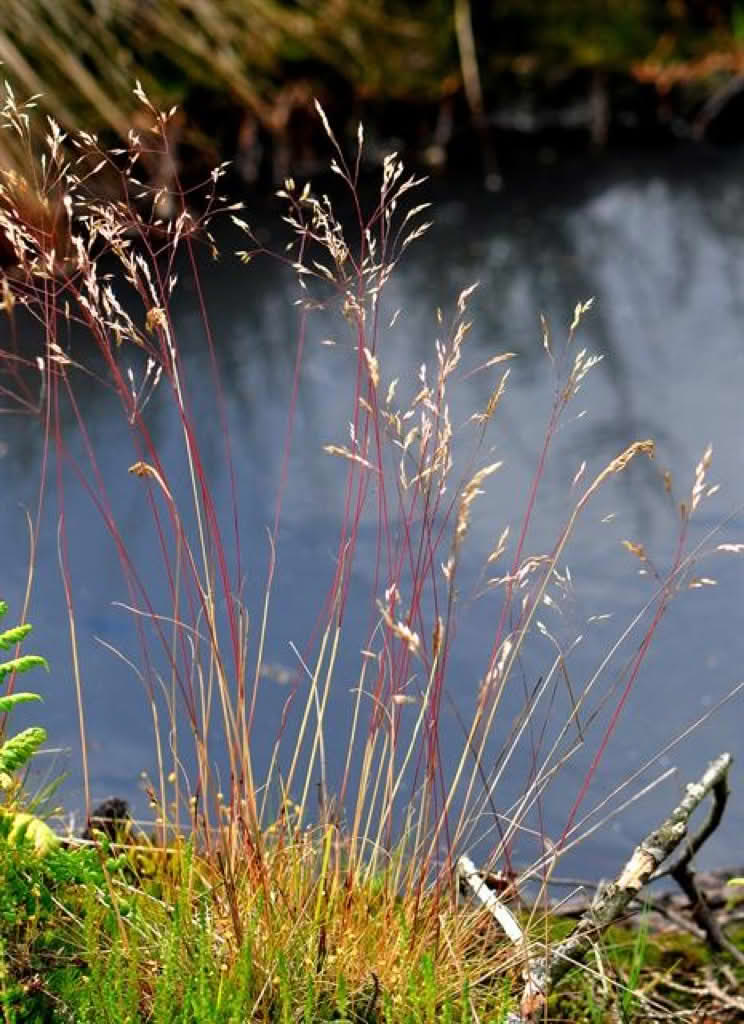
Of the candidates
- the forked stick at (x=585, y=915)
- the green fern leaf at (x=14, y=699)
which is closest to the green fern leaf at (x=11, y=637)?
the green fern leaf at (x=14, y=699)

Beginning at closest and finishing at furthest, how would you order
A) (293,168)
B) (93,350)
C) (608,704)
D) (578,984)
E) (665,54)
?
(578,984) → (608,704) → (93,350) → (293,168) → (665,54)

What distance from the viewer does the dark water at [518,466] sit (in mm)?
2504

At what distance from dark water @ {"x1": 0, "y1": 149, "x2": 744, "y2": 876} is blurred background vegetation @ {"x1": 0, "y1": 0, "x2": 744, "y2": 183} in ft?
1.56

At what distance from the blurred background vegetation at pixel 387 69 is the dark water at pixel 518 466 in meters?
0.48

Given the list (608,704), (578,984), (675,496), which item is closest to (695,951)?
(578,984)

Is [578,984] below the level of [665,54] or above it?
below

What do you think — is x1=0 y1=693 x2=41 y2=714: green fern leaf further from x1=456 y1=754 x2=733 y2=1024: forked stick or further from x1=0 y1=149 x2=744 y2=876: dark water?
x1=0 y1=149 x2=744 y2=876: dark water

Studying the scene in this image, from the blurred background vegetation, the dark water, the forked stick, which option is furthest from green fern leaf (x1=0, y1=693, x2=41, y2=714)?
the blurred background vegetation

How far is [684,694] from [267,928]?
1.32m

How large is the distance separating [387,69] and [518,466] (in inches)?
98.2

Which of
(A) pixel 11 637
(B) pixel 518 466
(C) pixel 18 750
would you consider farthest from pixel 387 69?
(C) pixel 18 750

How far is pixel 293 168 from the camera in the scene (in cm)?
529

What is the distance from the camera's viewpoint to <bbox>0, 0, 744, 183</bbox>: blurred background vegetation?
4.83 m

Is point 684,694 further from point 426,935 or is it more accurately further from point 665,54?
point 665,54
